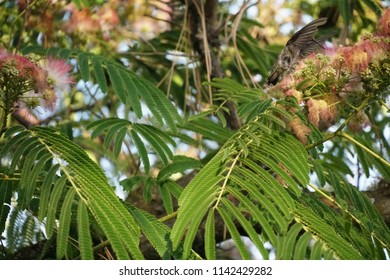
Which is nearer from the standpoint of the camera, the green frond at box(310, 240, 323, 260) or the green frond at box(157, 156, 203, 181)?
the green frond at box(310, 240, 323, 260)

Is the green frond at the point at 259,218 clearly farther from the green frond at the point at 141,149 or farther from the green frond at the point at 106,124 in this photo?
the green frond at the point at 106,124

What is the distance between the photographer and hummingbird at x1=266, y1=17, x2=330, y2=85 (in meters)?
2.55

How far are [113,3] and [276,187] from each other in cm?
245

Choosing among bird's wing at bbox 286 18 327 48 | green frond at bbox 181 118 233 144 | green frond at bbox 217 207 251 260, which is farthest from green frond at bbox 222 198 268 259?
green frond at bbox 181 118 233 144

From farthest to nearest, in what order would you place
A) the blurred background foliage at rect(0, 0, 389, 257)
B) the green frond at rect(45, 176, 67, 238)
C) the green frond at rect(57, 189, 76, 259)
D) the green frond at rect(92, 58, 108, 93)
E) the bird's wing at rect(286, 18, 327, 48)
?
1. the blurred background foliage at rect(0, 0, 389, 257)
2. the green frond at rect(92, 58, 108, 93)
3. the bird's wing at rect(286, 18, 327, 48)
4. the green frond at rect(45, 176, 67, 238)
5. the green frond at rect(57, 189, 76, 259)

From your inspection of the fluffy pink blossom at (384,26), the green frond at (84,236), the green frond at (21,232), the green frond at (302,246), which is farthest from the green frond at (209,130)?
the green frond at (84,236)

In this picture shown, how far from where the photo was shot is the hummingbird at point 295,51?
255 centimetres

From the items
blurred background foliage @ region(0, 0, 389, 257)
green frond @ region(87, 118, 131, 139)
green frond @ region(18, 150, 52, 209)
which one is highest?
blurred background foliage @ region(0, 0, 389, 257)

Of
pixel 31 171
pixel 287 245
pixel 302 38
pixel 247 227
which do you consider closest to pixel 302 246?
pixel 287 245

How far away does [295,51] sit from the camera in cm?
260

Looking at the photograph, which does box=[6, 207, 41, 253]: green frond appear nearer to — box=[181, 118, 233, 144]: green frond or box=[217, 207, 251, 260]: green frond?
box=[181, 118, 233, 144]: green frond

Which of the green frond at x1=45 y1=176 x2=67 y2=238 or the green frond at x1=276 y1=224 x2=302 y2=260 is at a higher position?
the green frond at x1=45 y1=176 x2=67 y2=238
